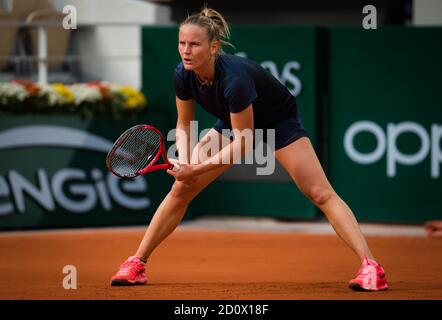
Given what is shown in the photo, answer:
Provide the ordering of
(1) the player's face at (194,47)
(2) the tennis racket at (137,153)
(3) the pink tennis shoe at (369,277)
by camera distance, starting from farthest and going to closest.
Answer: (3) the pink tennis shoe at (369,277), (2) the tennis racket at (137,153), (1) the player's face at (194,47)

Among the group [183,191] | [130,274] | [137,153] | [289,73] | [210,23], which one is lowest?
[130,274]

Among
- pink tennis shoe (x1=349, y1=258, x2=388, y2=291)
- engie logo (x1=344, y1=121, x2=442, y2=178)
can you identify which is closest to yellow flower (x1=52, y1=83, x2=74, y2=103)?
engie logo (x1=344, y1=121, x2=442, y2=178)

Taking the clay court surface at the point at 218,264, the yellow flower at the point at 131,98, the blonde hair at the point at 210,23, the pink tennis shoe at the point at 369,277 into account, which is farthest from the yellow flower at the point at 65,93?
the pink tennis shoe at the point at 369,277

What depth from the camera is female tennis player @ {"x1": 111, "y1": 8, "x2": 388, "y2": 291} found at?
556cm

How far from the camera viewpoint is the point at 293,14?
1473 centimetres

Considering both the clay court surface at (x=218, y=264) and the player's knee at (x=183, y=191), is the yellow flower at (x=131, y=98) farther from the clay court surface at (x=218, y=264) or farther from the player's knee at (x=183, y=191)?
the player's knee at (x=183, y=191)

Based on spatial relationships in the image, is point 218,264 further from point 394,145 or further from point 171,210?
point 394,145

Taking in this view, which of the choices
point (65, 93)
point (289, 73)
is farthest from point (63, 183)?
point (289, 73)

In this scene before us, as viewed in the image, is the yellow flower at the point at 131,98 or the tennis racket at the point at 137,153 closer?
the tennis racket at the point at 137,153

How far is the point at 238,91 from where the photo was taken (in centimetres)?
553

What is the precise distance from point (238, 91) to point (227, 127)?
54 cm

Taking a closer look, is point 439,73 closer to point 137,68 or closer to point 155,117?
point 155,117

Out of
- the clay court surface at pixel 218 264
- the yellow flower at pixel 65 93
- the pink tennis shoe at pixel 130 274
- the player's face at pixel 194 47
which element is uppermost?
the player's face at pixel 194 47

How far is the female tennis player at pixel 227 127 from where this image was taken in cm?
556
